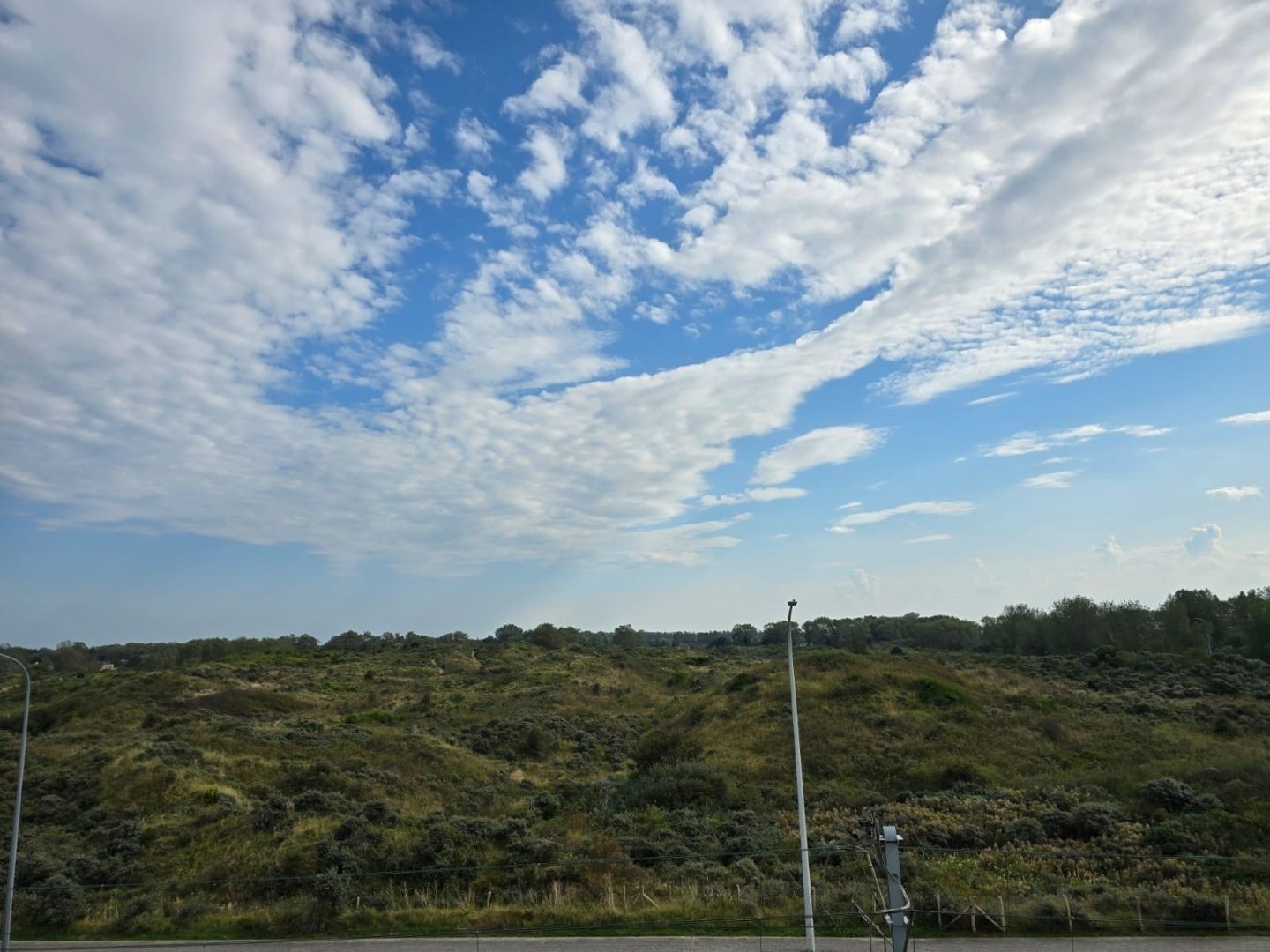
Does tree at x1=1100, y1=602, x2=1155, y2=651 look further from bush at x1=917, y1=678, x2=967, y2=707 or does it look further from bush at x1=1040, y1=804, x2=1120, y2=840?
bush at x1=1040, y1=804, x2=1120, y2=840

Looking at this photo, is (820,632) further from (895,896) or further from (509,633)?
(895,896)

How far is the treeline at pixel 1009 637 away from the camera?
89.1 m

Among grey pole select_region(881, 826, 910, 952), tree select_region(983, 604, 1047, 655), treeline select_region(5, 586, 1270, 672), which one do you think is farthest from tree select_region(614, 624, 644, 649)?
grey pole select_region(881, 826, 910, 952)

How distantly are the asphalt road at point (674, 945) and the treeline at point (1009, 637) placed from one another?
2493 inches

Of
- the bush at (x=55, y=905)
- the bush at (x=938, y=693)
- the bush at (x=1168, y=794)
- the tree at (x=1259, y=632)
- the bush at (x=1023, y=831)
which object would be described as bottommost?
the bush at (x=55, y=905)

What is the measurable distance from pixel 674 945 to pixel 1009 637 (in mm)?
102742

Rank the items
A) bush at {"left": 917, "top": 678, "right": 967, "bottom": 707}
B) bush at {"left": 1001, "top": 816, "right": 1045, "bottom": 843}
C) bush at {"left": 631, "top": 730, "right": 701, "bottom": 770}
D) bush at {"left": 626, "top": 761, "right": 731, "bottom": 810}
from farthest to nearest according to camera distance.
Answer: bush at {"left": 917, "top": 678, "right": 967, "bottom": 707} < bush at {"left": 631, "top": 730, "right": 701, "bottom": 770} < bush at {"left": 626, "top": 761, "right": 731, "bottom": 810} < bush at {"left": 1001, "top": 816, "right": 1045, "bottom": 843}

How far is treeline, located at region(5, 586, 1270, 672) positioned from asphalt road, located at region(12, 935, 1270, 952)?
63.3 meters

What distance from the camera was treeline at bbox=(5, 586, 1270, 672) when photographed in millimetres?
89062

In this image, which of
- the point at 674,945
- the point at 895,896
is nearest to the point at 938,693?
the point at 674,945

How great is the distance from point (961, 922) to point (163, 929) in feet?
72.4

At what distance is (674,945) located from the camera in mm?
18547

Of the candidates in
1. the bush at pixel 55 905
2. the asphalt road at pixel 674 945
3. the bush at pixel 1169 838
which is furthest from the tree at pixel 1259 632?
the bush at pixel 55 905

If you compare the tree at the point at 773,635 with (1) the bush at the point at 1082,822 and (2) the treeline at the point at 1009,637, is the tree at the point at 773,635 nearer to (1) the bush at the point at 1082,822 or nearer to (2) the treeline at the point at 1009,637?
(2) the treeline at the point at 1009,637
